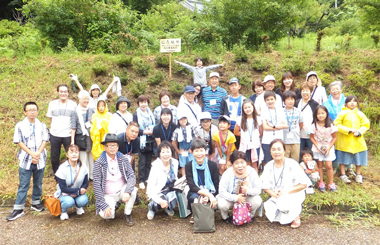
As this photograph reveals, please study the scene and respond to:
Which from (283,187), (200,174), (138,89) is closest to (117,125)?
(200,174)

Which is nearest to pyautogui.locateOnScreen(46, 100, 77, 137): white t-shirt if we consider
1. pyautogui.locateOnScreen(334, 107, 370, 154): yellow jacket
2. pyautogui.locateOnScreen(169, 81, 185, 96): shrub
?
pyautogui.locateOnScreen(169, 81, 185, 96): shrub

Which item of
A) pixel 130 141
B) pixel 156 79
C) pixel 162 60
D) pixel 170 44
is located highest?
pixel 170 44

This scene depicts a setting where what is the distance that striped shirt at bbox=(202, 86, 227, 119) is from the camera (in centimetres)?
609

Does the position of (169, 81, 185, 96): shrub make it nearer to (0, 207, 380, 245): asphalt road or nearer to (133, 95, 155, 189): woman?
(133, 95, 155, 189): woman

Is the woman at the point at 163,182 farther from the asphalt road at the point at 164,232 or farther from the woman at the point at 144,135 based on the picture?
the woman at the point at 144,135

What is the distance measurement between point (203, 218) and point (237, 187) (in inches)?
28.4

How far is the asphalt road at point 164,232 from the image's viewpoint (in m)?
3.79

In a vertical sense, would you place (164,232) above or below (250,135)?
below

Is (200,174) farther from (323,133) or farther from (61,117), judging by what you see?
(61,117)

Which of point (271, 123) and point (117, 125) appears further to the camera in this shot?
point (117, 125)

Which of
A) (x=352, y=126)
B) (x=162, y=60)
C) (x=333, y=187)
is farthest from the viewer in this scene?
(x=162, y=60)

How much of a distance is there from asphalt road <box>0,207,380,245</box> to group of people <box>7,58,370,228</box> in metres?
0.18

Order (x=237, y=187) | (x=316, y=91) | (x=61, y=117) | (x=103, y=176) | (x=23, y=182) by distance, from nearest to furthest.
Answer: (x=237, y=187)
(x=103, y=176)
(x=23, y=182)
(x=61, y=117)
(x=316, y=91)

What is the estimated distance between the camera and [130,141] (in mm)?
5199
